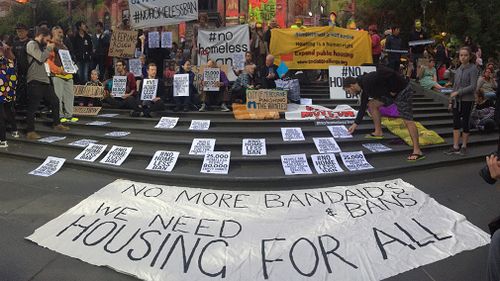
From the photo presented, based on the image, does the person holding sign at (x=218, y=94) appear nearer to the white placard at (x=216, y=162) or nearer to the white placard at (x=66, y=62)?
the white placard at (x=216, y=162)

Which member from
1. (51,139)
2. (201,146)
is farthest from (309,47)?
(51,139)

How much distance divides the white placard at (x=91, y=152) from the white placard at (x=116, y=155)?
179 millimetres

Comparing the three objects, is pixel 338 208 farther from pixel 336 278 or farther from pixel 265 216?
pixel 336 278

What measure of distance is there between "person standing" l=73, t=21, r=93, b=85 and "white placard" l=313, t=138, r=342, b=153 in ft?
25.2

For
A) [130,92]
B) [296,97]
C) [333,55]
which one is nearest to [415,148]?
[296,97]

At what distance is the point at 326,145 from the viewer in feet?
23.5

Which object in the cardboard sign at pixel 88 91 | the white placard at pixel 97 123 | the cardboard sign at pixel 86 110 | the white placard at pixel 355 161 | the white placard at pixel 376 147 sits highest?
the cardboard sign at pixel 88 91

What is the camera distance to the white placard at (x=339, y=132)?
7660 mm

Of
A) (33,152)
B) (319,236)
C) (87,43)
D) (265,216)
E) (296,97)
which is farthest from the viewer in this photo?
(87,43)

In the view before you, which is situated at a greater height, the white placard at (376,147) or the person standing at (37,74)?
the person standing at (37,74)

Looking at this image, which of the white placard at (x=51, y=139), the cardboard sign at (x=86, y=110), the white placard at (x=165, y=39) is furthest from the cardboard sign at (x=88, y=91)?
the white placard at (x=165, y=39)

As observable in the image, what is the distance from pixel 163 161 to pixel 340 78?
20.3 ft

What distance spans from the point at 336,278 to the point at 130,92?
7.94 metres

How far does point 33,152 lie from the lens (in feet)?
24.6
